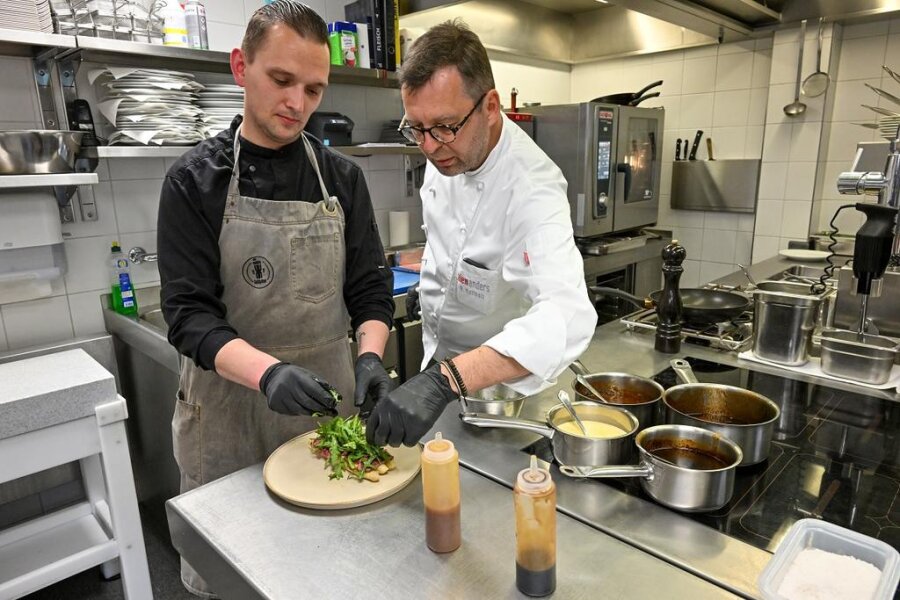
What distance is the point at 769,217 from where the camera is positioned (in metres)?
3.95

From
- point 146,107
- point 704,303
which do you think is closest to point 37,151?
point 146,107

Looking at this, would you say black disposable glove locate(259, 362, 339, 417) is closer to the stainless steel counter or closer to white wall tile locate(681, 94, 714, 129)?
the stainless steel counter

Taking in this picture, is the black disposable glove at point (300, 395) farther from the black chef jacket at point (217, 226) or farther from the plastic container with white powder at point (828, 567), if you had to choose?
the plastic container with white powder at point (828, 567)

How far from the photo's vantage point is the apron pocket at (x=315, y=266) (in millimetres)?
1600

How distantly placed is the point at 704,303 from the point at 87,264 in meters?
2.55

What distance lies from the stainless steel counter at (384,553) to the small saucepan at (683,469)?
0.13 meters

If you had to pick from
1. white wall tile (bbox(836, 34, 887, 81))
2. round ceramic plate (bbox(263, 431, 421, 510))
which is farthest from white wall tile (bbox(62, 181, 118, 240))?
white wall tile (bbox(836, 34, 887, 81))

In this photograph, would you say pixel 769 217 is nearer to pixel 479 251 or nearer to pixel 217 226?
pixel 479 251

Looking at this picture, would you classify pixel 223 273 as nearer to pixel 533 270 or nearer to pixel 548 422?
pixel 533 270

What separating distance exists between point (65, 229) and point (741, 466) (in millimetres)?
2637

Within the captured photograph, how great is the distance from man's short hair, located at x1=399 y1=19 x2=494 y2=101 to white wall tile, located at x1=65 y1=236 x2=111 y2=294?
6.12 ft

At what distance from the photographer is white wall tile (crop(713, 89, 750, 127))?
13.3 feet

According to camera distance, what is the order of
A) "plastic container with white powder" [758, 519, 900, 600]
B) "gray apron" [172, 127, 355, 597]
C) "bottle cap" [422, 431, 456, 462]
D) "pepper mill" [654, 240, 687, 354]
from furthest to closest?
"pepper mill" [654, 240, 687, 354] → "gray apron" [172, 127, 355, 597] → "bottle cap" [422, 431, 456, 462] → "plastic container with white powder" [758, 519, 900, 600]

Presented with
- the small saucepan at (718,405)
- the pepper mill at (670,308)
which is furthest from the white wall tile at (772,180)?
the small saucepan at (718,405)
